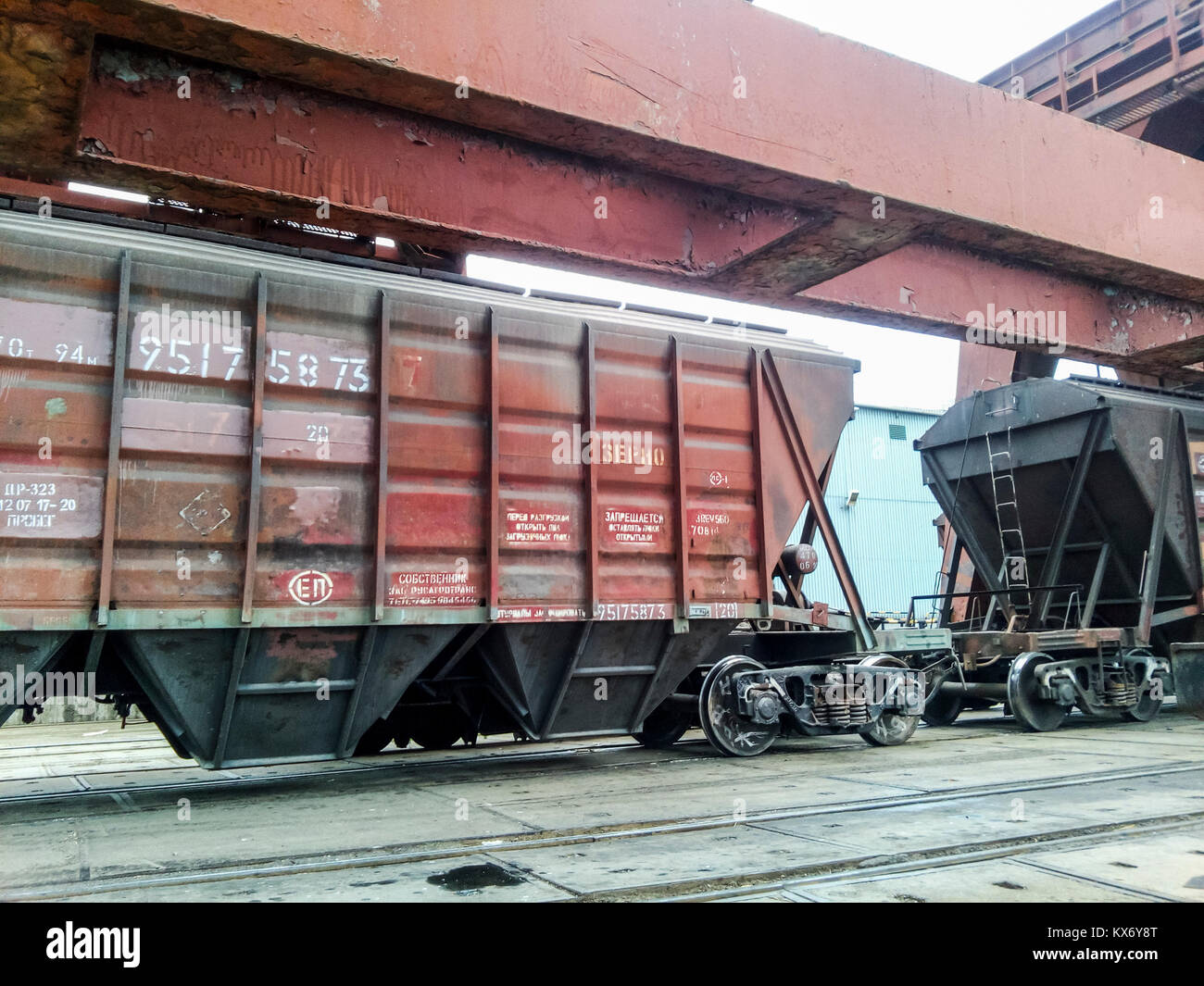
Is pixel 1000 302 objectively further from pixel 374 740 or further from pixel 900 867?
pixel 374 740

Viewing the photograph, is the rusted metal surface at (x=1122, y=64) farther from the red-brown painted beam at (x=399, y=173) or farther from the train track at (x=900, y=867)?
the train track at (x=900, y=867)

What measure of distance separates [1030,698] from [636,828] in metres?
6.39

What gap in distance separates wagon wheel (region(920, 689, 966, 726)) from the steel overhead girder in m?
6.95

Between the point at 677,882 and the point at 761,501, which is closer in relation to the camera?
the point at 677,882

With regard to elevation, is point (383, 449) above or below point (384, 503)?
above

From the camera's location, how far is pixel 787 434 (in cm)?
816

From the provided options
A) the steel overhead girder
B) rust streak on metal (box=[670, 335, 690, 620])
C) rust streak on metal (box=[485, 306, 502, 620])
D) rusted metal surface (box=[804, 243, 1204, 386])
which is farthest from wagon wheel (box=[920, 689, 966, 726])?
the steel overhead girder

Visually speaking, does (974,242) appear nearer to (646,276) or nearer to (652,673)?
(646,276)

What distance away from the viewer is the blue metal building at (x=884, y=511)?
27.7 m

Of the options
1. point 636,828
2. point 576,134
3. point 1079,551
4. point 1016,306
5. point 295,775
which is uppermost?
point 576,134

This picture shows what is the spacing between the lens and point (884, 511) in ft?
93.4

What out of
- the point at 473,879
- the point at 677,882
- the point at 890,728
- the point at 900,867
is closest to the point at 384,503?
the point at 473,879

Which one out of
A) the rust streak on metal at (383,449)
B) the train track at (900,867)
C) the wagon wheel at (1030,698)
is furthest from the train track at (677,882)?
the wagon wheel at (1030,698)

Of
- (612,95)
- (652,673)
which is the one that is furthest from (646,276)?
(652,673)
